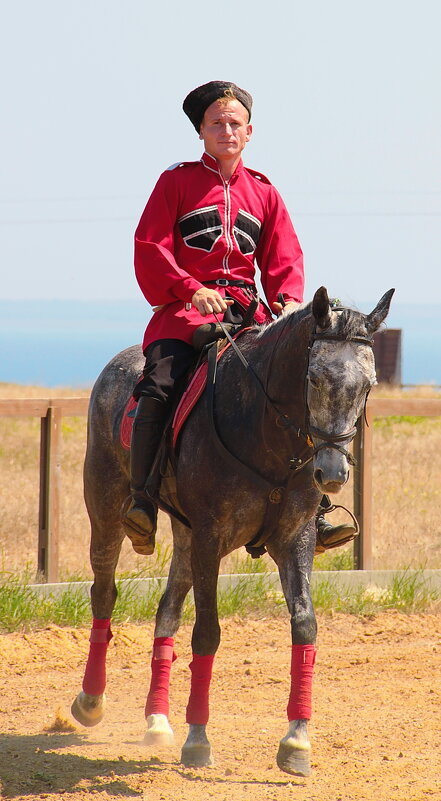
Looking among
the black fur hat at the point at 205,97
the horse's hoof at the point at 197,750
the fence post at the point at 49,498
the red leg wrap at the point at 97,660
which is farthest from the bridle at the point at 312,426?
the fence post at the point at 49,498

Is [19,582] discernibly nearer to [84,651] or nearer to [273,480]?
[84,651]

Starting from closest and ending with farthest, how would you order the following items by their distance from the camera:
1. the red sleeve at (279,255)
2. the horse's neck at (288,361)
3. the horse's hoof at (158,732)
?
the horse's neck at (288,361)
the horse's hoof at (158,732)
the red sleeve at (279,255)

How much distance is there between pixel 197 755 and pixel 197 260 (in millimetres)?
2381

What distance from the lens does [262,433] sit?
489cm

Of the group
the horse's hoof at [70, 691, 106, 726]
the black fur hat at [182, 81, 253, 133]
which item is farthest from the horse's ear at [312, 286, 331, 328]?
the horse's hoof at [70, 691, 106, 726]

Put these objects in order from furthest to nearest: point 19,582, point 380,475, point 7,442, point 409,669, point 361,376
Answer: point 7,442 < point 380,475 < point 19,582 < point 409,669 < point 361,376

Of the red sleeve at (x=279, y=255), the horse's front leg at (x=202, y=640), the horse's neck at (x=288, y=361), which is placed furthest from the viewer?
the red sleeve at (x=279, y=255)

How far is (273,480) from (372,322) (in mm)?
862

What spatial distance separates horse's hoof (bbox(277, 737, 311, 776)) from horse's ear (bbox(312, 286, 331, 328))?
1.92 meters

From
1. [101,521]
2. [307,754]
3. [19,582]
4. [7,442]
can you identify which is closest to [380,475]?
[7,442]

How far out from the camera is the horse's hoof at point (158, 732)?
217 inches

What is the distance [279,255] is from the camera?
564 cm

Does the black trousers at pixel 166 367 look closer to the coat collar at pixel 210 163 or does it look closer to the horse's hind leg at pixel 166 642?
the coat collar at pixel 210 163

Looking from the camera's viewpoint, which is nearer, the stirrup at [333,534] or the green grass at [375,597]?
the stirrup at [333,534]
